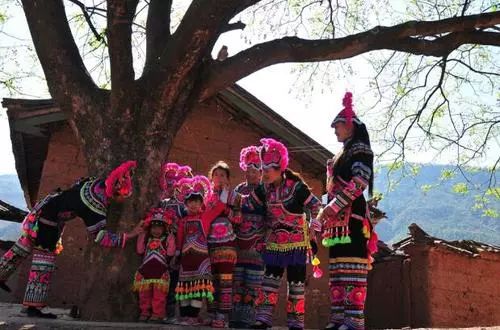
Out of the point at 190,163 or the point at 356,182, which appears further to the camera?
the point at 190,163

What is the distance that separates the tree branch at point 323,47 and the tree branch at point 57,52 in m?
1.30

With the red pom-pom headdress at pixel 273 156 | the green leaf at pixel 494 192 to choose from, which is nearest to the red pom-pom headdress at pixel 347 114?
the red pom-pom headdress at pixel 273 156

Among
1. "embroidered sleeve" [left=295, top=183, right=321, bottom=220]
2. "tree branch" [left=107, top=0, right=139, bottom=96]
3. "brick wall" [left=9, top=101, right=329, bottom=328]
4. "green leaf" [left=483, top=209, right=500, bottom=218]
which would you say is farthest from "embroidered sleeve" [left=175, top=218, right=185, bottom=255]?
"green leaf" [left=483, top=209, right=500, bottom=218]

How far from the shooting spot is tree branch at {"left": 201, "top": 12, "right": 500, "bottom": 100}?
5.80 m

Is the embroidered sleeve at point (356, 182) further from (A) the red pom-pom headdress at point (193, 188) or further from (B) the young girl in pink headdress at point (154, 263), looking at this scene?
(B) the young girl in pink headdress at point (154, 263)

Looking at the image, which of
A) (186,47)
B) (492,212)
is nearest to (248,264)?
(186,47)

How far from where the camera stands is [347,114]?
5.21 m

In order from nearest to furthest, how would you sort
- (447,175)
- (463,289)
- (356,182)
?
(356,182)
(447,175)
(463,289)

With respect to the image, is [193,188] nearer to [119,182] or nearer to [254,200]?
[254,200]

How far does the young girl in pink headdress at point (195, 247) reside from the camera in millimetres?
5023

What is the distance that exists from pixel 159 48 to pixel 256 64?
3.52 ft

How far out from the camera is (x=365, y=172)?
193 inches

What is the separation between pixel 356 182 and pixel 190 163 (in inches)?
219

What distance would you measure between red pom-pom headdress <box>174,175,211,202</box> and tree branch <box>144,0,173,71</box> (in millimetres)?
1408
